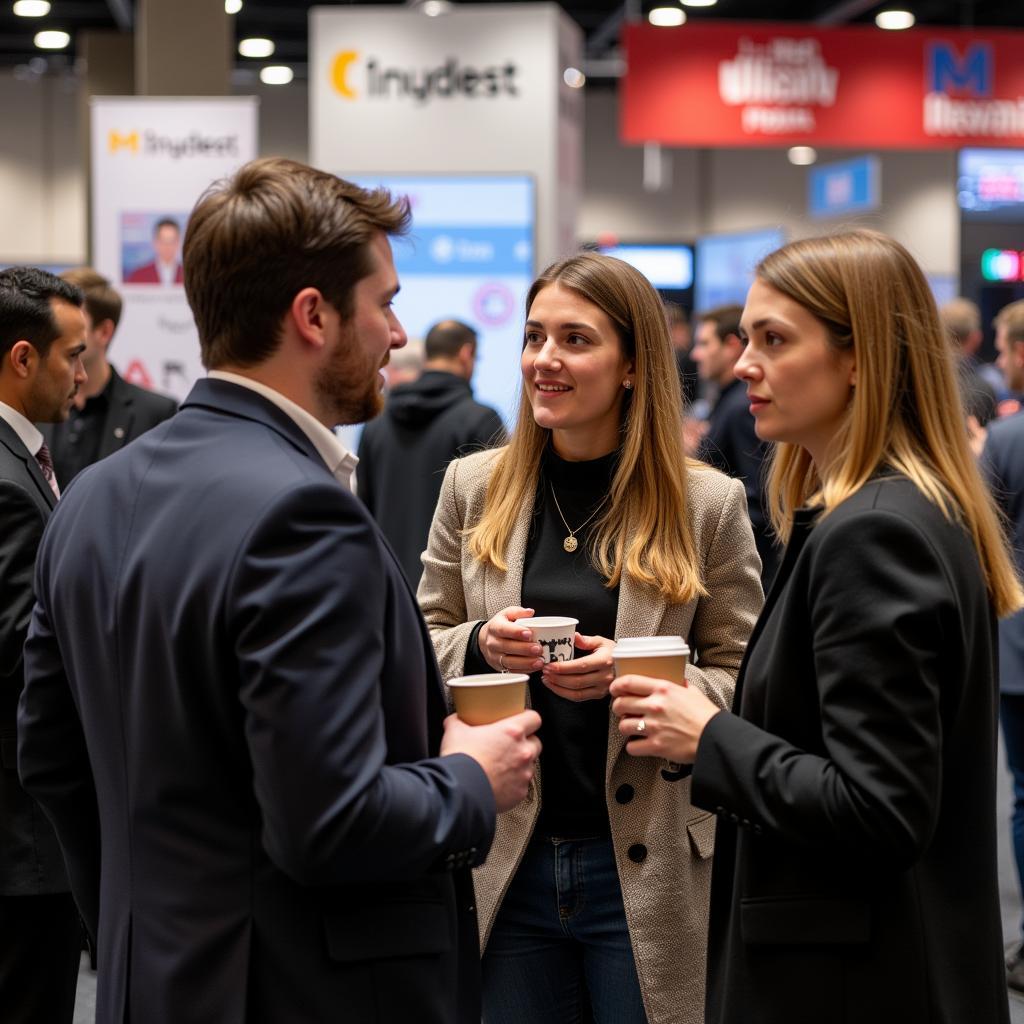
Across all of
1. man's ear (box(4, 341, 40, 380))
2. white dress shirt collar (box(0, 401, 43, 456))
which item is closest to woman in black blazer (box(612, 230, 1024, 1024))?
white dress shirt collar (box(0, 401, 43, 456))

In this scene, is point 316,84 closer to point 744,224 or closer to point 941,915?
point 941,915

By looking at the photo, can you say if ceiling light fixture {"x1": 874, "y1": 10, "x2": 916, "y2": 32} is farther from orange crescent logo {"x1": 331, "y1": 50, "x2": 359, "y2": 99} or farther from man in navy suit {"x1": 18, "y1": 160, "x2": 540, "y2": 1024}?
man in navy suit {"x1": 18, "y1": 160, "x2": 540, "y2": 1024}

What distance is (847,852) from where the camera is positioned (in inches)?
60.9

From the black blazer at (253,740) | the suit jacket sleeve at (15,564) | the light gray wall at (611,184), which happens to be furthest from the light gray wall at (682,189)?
the black blazer at (253,740)

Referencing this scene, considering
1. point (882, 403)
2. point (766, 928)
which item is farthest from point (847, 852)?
point (882, 403)

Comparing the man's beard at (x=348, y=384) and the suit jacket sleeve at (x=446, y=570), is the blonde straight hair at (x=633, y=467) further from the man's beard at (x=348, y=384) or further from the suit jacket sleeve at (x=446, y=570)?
the man's beard at (x=348, y=384)

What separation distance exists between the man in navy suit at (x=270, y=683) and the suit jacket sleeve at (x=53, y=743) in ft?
0.17

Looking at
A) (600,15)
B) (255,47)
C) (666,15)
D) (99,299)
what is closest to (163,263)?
(99,299)

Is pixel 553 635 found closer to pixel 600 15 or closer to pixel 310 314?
pixel 310 314

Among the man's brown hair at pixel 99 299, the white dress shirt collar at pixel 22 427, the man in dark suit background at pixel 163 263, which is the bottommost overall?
the white dress shirt collar at pixel 22 427

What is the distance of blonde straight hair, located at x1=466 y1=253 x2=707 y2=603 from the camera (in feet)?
7.29

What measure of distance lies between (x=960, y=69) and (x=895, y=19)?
11.8 feet

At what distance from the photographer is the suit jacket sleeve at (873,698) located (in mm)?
1514

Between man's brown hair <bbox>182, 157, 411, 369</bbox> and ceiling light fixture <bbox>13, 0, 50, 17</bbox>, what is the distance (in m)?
12.2
